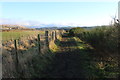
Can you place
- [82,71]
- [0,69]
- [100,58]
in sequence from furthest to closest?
1. [100,58]
2. [82,71]
3. [0,69]

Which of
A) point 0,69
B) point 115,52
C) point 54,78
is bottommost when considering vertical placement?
point 54,78

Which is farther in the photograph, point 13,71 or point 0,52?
point 0,52

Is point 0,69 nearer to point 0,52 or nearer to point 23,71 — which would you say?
point 23,71

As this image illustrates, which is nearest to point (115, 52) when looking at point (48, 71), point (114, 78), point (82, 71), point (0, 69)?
point (114, 78)

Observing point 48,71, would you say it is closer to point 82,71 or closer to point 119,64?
point 82,71

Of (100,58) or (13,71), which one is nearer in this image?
(13,71)

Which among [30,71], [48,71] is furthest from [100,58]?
[30,71]

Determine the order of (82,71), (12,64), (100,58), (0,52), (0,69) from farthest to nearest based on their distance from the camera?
1. (100,58)
2. (0,52)
3. (82,71)
4. (12,64)
5. (0,69)

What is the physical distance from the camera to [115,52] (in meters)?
7.48

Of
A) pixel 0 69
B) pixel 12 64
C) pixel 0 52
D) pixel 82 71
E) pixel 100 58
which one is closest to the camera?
pixel 0 69

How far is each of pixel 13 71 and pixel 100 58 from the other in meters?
6.34

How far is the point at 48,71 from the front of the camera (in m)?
8.62

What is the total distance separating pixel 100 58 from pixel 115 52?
4.31 metres

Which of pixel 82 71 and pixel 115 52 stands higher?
pixel 115 52
